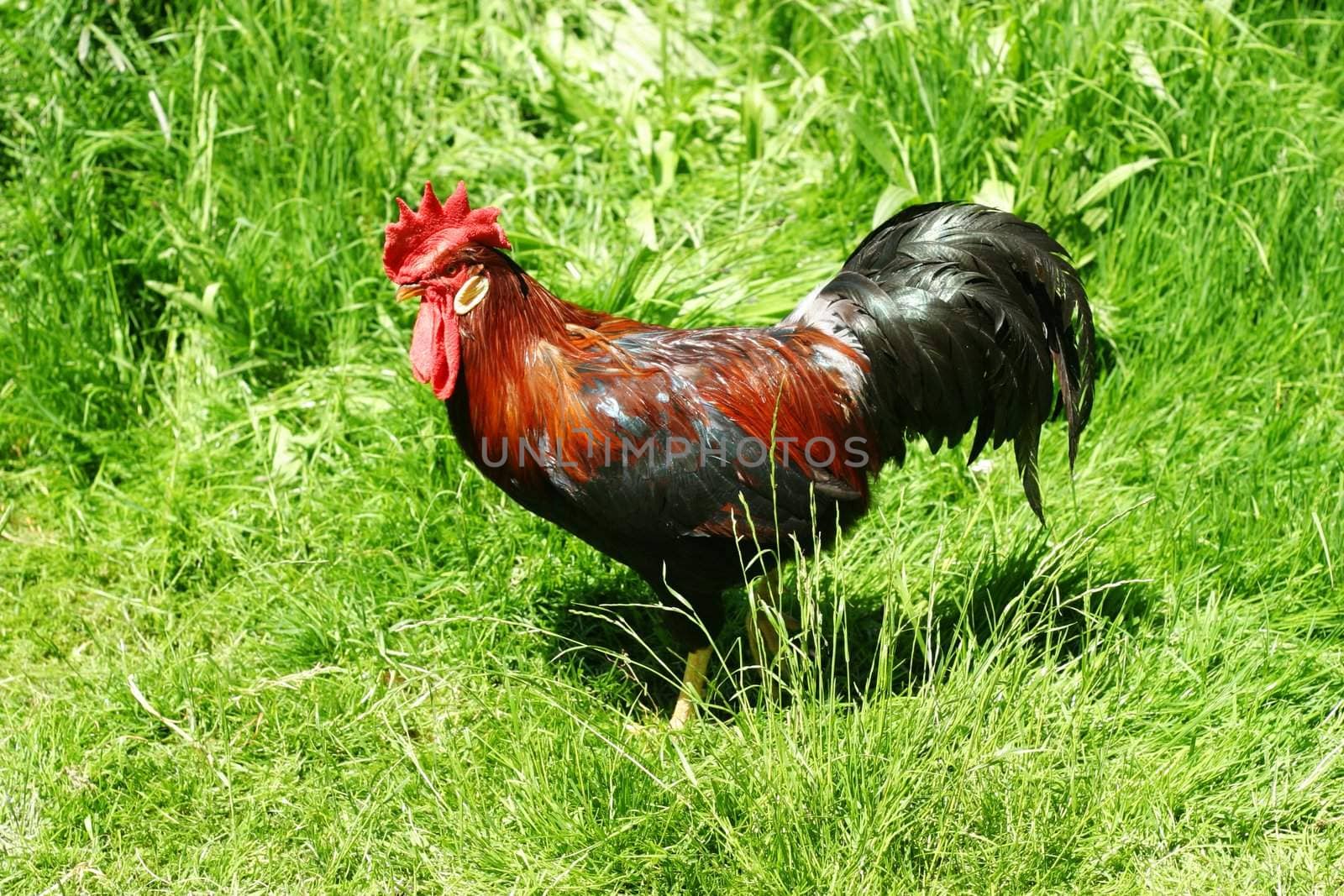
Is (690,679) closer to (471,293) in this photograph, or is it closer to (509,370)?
(509,370)

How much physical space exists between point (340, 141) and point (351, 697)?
2.42 m

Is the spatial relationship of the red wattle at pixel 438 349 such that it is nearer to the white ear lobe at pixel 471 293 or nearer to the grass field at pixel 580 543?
the white ear lobe at pixel 471 293

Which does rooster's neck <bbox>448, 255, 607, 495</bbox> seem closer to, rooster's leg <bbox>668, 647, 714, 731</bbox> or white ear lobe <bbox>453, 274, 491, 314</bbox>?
white ear lobe <bbox>453, 274, 491, 314</bbox>

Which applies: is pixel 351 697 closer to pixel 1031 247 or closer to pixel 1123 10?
pixel 1031 247

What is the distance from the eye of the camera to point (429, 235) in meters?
3.20

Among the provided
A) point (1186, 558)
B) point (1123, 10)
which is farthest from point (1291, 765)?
point (1123, 10)

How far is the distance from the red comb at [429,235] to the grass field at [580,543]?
1112 millimetres

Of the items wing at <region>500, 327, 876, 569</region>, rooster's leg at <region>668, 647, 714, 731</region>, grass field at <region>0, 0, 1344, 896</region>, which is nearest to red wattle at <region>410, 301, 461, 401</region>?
wing at <region>500, 327, 876, 569</region>

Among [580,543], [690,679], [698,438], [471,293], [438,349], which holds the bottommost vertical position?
[690,679]

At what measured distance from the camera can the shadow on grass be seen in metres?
3.84

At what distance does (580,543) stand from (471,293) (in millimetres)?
1275

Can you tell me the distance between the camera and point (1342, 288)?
15.7ft

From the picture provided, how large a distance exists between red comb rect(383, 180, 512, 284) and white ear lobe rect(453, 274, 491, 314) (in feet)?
0.31

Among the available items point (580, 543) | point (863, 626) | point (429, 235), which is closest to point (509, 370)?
point (429, 235)
